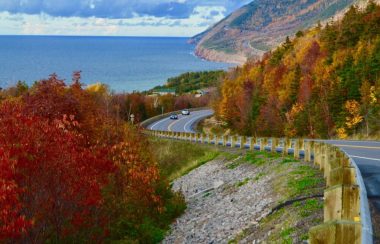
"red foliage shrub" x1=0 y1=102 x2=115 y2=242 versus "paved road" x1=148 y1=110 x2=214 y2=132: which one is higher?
"red foliage shrub" x1=0 y1=102 x2=115 y2=242

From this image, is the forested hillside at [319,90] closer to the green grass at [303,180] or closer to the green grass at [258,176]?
the green grass at [258,176]

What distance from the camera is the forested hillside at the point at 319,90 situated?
56.6m

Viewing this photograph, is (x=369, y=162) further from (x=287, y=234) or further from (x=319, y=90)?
(x=319, y=90)

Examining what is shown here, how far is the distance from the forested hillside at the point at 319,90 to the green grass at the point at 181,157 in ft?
56.9

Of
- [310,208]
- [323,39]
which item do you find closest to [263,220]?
[310,208]

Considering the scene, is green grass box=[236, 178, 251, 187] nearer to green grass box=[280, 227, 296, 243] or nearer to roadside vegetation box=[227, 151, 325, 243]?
roadside vegetation box=[227, 151, 325, 243]

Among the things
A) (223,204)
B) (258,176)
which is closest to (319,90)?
(258,176)

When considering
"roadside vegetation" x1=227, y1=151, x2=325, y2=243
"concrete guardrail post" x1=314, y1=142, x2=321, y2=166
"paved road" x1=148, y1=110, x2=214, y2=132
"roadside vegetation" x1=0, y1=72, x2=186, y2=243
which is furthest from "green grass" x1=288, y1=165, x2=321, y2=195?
"paved road" x1=148, y1=110, x2=214, y2=132

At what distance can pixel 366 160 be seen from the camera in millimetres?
17594

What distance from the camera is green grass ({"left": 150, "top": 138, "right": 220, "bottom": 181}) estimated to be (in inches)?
1232

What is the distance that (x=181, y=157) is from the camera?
35.5 metres

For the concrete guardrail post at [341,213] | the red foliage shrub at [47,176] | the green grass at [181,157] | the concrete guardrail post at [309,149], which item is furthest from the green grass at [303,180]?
the green grass at [181,157]

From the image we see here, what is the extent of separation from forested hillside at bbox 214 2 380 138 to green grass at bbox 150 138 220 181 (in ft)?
56.9

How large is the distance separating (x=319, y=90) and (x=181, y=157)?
1460 inches
